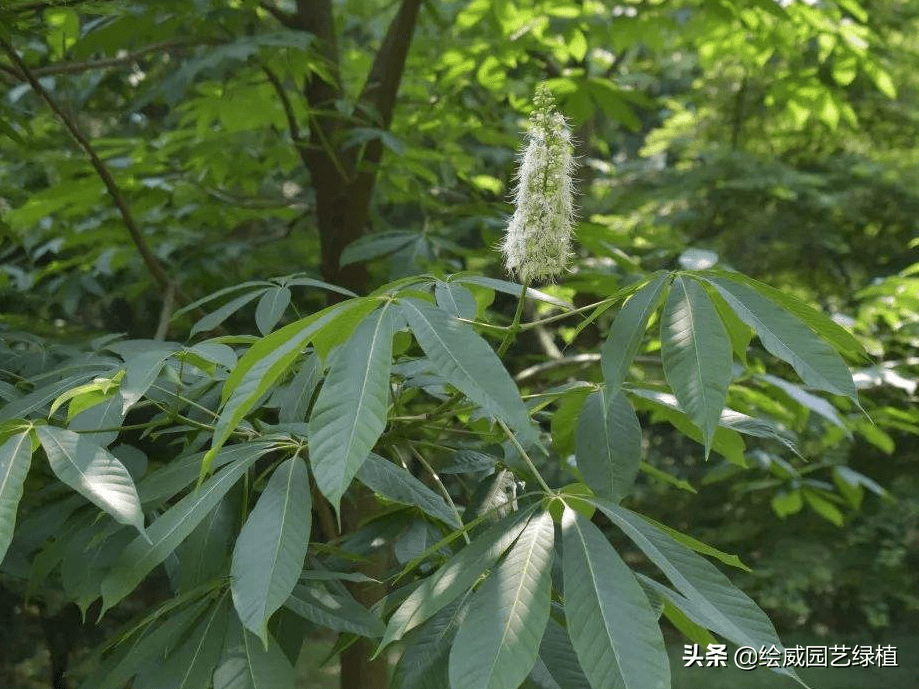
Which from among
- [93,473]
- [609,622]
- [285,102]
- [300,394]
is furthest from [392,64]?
[609,622]

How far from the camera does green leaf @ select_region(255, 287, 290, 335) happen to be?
1505 mm

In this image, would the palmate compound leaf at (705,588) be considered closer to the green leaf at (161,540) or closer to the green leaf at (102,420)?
the green leaf at (161,540)

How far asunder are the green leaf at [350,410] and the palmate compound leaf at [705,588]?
23 cm

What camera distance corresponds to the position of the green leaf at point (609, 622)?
80 cm

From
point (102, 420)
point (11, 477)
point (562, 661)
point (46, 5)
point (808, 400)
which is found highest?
point (46, 5)

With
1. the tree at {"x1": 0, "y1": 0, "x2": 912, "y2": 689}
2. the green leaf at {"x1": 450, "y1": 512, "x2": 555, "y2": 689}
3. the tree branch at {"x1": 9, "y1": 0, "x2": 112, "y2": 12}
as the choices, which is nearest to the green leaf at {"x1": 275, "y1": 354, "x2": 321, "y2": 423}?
the tree at {"x1": 0, "y1": 0, "x2": 912, "y2": 689}

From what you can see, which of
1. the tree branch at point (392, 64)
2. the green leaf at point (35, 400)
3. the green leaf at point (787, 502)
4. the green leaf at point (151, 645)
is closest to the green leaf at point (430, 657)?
the green leaf at point (151, 645)

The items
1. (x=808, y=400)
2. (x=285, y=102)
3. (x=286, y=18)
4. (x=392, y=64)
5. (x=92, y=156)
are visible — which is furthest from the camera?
(x=286, y=18)

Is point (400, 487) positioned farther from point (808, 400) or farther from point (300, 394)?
point (808, 400)

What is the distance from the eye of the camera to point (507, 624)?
2.77ft

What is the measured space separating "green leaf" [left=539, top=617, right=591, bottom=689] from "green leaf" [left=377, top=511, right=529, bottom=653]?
0.14 meters

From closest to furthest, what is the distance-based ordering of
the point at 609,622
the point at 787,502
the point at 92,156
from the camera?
1. the point at 609,622
2. the point at 92,156
3. the point at 787,502

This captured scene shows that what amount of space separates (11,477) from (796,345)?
0.75 m

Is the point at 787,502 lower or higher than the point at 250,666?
lower
